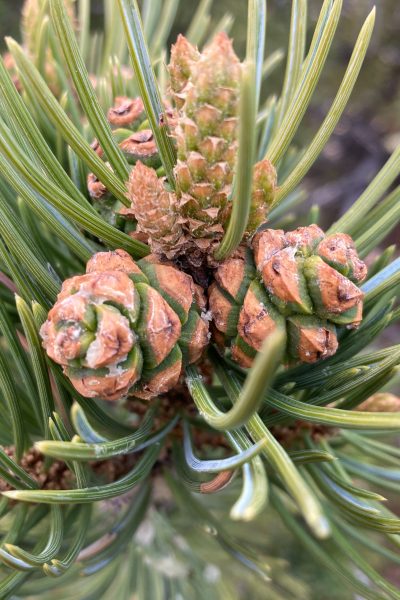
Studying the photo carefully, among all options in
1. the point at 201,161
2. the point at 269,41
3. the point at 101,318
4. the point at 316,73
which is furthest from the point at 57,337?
the point at 269,41

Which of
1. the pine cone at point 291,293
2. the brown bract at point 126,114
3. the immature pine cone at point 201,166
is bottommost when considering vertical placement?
the pine cone at point 291,293

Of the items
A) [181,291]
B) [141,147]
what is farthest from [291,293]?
[141,147]

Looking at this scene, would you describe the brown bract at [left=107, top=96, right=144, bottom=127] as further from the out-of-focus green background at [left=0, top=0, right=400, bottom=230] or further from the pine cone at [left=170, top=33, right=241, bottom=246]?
the out-of-focus green background at [left=0, top=0, right=400, bottom=230]

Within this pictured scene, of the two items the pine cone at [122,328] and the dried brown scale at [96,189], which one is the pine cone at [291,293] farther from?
the dried brown scale at [96,189]

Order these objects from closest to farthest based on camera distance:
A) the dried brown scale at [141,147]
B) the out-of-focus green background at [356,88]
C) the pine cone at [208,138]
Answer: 1. the pine cone at [208,138]
2. the dried brown scale at [141,147]
3. the out-of-focus green background at [356,88]

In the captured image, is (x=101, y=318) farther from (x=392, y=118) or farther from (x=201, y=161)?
(x=392, y=118)

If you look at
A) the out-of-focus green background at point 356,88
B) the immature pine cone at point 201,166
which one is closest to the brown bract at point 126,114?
the immature pine cone at point 201,166
